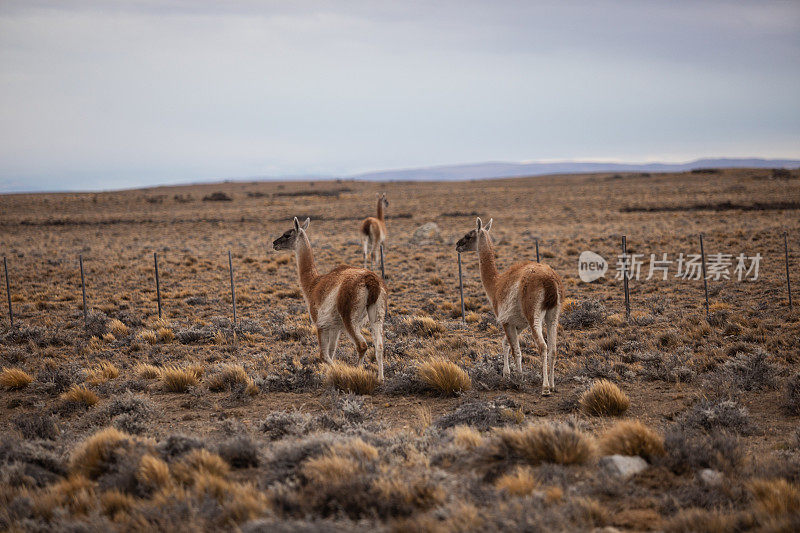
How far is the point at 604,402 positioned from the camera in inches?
278

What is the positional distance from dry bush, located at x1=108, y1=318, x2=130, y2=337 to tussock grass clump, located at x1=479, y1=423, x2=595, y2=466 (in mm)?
10977

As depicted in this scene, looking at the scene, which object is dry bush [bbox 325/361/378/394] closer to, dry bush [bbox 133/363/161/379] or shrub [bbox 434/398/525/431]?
shrub [bbox 434/398/525/431]

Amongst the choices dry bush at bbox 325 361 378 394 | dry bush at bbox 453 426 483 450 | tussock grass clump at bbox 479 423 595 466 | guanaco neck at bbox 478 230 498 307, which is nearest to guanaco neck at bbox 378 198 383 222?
guanaco neck at bbox 478 230 498 307

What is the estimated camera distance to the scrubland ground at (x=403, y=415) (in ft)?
13.9

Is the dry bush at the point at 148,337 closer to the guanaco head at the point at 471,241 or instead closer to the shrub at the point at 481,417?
the guanaco head at the point at 471,241

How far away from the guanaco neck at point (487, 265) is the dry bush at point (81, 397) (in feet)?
20.8

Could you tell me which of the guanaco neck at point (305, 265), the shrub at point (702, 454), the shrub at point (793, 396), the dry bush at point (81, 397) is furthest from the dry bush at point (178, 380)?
the shrub at point (793, 396)

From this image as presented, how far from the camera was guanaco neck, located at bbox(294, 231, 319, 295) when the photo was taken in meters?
9.23

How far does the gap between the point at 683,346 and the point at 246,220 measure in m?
42.5

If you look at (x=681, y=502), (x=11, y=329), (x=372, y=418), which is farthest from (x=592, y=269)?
(x=11, y=329)

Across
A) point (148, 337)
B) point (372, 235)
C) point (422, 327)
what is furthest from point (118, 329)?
point (372, 235)

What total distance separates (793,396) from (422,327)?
23.9 feet

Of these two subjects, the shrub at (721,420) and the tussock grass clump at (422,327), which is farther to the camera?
the tussock grass clump at (422,327)

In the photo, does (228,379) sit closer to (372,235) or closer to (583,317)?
(583,317)
